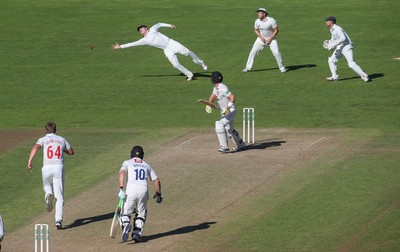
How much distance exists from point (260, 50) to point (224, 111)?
1226 cm

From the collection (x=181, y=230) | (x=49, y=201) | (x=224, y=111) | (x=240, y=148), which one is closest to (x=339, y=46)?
(x=240, y=148)

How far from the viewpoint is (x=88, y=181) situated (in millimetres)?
34562

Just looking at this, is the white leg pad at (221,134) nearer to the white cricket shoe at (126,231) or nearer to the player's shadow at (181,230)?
the player's shadow at (181,230)

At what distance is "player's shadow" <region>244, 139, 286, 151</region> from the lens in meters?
38.0

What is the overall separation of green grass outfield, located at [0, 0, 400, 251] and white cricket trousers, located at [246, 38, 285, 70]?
0.48m

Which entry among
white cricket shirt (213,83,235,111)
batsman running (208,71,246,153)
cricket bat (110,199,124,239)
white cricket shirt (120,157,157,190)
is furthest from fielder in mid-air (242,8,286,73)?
cricket bat (110,199,124,239)

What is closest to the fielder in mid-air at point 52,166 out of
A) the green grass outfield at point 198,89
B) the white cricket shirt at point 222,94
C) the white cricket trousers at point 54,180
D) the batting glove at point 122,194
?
the white cricket trousers at point 54,180

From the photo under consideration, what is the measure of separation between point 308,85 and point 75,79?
908 centimetres

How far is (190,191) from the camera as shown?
33.2m

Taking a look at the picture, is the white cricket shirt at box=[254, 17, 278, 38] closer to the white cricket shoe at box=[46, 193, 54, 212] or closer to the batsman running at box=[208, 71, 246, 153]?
the batsman running at box=[208, 71, 246, 153]

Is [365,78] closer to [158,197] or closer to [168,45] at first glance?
[168,45]

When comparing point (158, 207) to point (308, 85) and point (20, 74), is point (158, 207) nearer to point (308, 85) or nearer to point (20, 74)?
point (308, 85)

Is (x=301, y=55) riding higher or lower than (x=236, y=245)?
higher

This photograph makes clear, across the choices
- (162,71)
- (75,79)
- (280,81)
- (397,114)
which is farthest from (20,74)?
(397,114)
